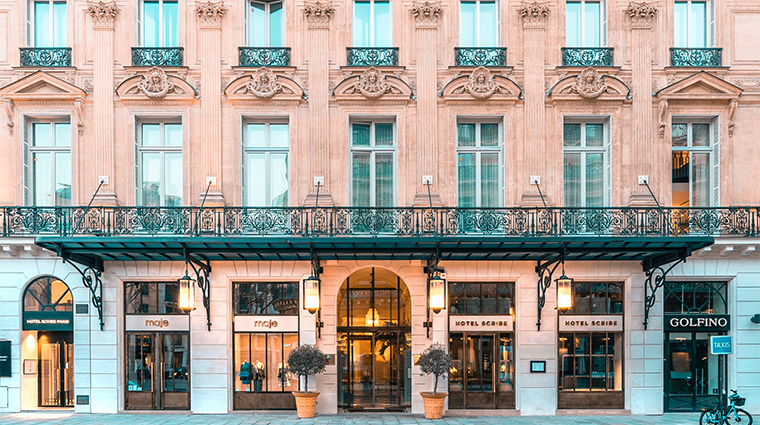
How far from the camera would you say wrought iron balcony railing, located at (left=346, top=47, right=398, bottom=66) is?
1629 centimetres

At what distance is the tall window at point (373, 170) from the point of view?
54.3ft

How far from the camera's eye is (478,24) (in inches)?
654

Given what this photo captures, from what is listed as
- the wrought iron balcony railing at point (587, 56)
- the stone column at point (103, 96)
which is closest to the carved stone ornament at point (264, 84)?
the stone column at point (103, 96)

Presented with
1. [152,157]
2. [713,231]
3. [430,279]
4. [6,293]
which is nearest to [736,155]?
[713,231]

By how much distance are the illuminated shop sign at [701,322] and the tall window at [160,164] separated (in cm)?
1401

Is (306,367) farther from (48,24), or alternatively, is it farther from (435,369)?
(48,24)

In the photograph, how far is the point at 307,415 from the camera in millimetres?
15031

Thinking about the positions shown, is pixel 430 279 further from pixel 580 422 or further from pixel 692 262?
pixel 692 262

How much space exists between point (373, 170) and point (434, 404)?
6.46 meters

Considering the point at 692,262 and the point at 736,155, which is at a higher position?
the point at 736,155

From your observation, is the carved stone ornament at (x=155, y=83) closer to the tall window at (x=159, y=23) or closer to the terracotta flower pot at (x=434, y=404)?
the tall window at (x=159, y=23)

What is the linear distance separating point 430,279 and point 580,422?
5.19 m

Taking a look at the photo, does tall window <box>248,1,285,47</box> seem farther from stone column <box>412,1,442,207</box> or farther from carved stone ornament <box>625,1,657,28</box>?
carved stone ornament <box>625,1,657,28</box>

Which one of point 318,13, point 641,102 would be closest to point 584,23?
point 641,102
